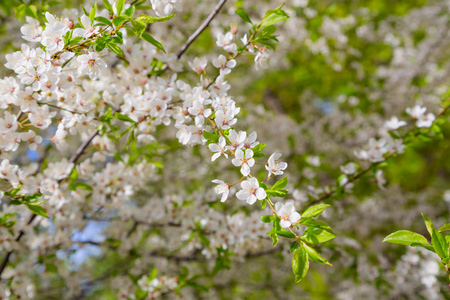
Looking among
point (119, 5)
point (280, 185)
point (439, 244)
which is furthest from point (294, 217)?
point (119, 5)

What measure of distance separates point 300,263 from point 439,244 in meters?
0.61

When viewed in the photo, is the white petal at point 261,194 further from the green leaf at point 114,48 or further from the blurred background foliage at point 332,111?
the blurred background foliage at point 332,111

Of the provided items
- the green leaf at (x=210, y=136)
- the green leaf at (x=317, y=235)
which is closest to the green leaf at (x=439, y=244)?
the green leaf at (x=317, y=235)

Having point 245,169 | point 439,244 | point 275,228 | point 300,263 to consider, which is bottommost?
point 439,244

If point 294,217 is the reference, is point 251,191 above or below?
above

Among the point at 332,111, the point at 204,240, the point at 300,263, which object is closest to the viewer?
the point at 300,263

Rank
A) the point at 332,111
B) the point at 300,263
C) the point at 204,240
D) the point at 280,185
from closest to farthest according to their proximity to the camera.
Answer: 1. the point at 300,263
2. the point at 280,185
3. the point at 204,240
4. the point at 332,111

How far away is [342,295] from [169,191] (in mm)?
2842

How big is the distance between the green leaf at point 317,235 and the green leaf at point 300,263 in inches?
2.1

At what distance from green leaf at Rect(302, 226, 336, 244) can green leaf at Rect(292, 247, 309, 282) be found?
5 centimetres

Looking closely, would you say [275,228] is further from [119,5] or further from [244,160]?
[119,5]

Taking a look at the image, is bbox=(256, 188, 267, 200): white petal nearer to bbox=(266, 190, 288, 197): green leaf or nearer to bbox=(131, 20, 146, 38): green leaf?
bbox=(266, 190, 288, 197): green leaf

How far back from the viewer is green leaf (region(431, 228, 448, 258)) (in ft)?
4.19

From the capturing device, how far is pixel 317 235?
1.26 metres
